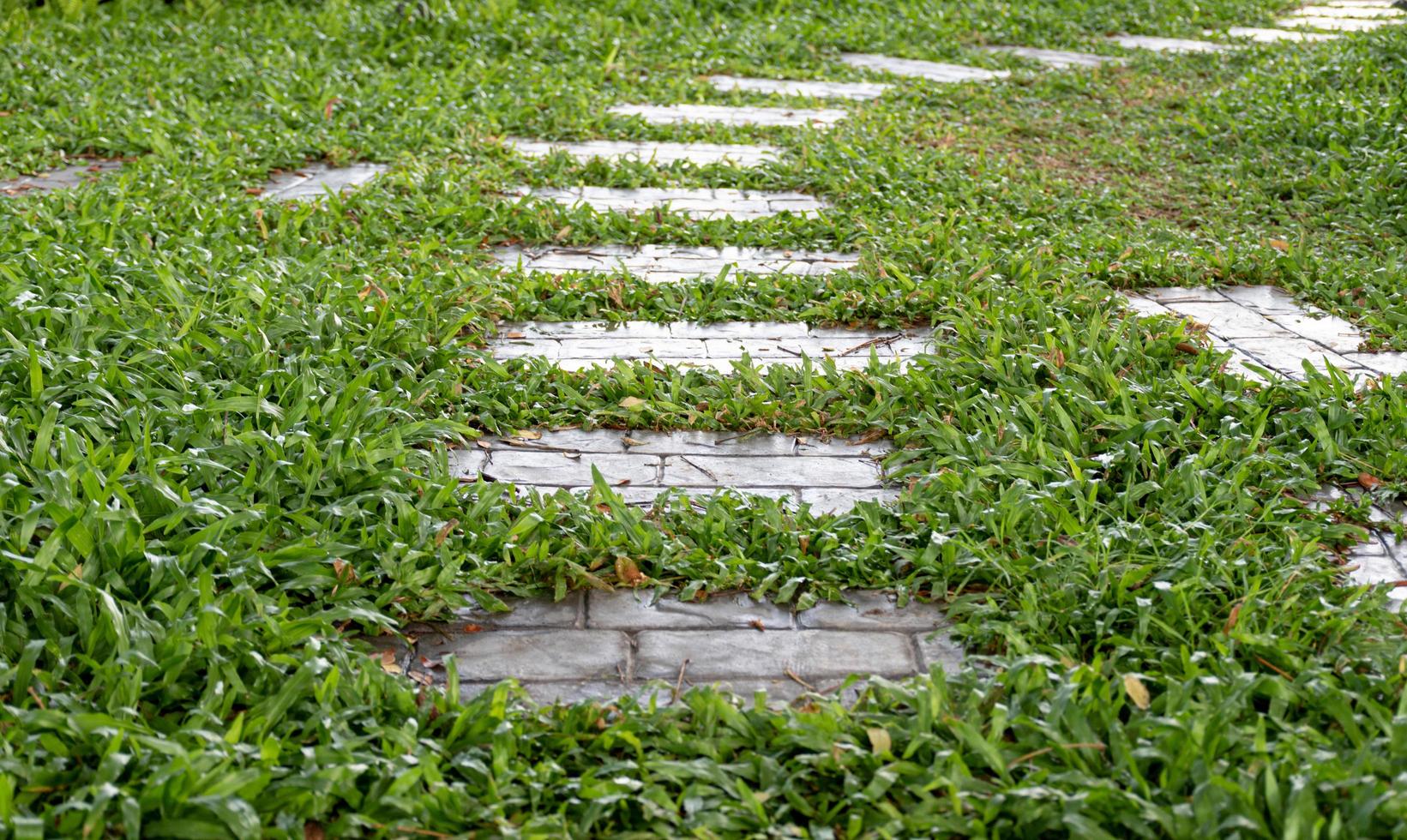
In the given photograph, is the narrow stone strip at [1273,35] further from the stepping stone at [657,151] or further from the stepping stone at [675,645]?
the stepping stone at [675,645]

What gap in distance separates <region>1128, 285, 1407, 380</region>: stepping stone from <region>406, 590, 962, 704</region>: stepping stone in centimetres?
173

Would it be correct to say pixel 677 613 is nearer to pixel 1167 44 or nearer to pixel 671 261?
pixel 671 261

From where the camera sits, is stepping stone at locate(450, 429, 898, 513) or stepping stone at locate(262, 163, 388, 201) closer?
stepping stone at locate(450, 429, 898, 513)

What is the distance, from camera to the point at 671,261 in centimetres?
468

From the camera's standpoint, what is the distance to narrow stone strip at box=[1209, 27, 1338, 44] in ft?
29.9

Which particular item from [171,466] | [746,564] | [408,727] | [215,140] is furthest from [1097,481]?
[215,140]

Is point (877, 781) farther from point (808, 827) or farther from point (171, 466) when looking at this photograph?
point (171, 466)

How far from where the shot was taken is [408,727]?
2096mm

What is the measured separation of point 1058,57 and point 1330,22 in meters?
2.87

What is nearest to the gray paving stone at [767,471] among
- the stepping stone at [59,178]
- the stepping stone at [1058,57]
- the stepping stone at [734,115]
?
the stepping stone at [59,178]

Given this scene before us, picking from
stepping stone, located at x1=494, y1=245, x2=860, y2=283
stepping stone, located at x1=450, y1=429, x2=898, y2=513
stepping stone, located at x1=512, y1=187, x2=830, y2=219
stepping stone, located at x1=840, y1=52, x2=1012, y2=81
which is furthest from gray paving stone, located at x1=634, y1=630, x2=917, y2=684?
stepping stone, located at x1=840, y1=52, x2=1012, y2=81

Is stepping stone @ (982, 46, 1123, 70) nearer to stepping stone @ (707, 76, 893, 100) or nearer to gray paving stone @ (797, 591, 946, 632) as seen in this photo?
stepping stone @ (707, 76, 893, 100)

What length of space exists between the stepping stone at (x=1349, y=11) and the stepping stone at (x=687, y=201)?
723cm

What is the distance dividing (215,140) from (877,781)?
16.0 ft
